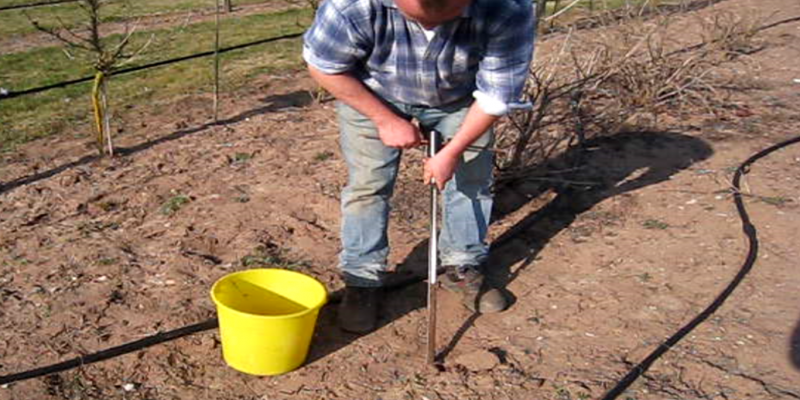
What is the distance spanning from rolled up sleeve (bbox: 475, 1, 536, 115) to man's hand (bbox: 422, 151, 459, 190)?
181mm

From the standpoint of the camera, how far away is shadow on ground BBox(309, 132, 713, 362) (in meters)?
3.02

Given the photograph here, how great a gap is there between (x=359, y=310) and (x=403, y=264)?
19.2 inches

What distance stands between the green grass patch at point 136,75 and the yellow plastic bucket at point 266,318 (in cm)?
237

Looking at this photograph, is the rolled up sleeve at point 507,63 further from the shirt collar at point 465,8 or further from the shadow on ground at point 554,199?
the shadow on ground at point 554,199

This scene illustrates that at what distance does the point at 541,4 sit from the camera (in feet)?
13.8

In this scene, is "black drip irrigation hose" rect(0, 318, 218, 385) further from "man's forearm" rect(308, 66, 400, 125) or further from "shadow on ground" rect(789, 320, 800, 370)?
"shadow on ground" rect(789, 320, 800, 370)

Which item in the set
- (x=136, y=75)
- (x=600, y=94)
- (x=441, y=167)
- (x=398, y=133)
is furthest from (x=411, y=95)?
(x=136, y=75)

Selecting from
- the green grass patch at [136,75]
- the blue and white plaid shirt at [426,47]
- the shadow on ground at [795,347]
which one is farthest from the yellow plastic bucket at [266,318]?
the green grass patch at [136,75]

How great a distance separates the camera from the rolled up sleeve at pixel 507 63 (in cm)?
247

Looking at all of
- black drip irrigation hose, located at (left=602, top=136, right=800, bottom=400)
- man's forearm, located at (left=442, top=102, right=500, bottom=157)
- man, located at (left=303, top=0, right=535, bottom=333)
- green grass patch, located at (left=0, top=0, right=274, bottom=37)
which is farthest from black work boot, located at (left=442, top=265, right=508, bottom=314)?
green grass patch, located at (left=0, top=0, right=274, bottom=37)

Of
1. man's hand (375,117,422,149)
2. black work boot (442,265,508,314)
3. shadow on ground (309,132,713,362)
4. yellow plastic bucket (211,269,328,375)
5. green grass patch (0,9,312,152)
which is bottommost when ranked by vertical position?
green grass patch (0,9,312,152)

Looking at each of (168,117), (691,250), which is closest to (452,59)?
(691,250)

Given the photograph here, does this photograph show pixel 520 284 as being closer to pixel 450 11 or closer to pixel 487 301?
pixel 487 301

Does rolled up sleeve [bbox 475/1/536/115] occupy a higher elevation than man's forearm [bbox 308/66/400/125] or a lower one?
higher
